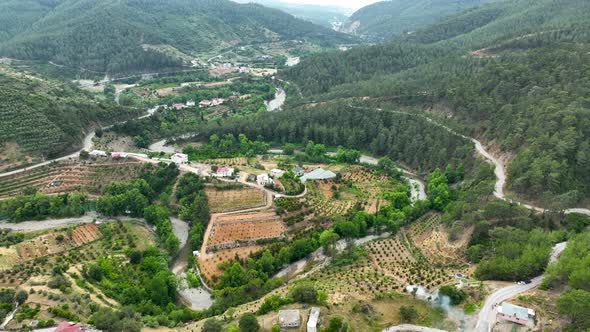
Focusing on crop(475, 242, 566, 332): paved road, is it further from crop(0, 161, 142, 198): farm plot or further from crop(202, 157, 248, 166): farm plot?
crop(0, 161, 142, 198): farm plot

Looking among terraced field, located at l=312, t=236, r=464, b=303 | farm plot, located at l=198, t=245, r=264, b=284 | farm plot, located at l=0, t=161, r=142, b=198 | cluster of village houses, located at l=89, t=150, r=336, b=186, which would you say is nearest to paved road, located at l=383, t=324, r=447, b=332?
terraced field, located at l=312, t=236, r=464, b=303

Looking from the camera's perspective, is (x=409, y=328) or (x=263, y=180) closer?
(x=409, y=328)

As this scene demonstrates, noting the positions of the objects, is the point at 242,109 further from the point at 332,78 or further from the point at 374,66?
the point at 374,66

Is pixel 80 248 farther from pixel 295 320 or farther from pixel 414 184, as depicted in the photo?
pixel 414 184

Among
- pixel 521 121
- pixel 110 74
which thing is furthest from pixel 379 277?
pixel 110 74

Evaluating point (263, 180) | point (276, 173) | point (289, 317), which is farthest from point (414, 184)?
point (289, 317)

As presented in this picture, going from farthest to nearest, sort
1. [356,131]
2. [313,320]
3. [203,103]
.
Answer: [203,103] → [356,131] → [313,320]

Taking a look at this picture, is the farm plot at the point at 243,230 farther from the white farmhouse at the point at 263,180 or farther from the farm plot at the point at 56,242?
the farm plot at the point at 56,242
